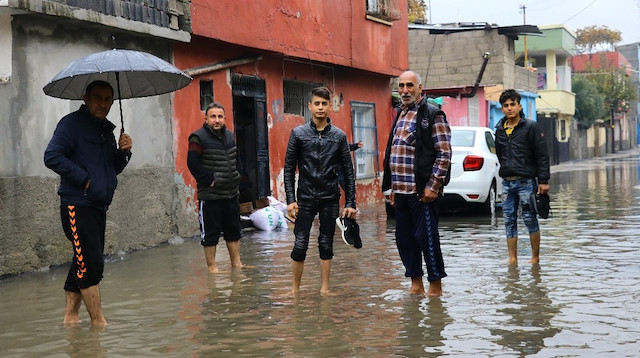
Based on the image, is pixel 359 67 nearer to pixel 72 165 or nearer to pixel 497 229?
pixel 497 229

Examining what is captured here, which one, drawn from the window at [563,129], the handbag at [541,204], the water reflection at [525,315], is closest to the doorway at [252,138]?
the handbag at [541,204]

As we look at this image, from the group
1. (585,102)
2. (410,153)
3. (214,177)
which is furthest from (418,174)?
(585,102)

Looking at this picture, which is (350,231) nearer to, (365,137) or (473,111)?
(365,137)

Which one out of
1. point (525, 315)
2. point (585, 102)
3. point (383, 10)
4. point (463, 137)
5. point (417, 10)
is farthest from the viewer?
point (585, 102)

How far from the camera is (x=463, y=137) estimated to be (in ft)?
52.6

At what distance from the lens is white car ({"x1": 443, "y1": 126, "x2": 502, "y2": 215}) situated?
1560 centimetres

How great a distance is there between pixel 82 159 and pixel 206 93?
8.08m

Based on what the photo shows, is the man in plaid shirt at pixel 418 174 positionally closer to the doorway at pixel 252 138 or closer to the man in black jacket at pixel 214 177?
the man in black jacket at pixel 214 177

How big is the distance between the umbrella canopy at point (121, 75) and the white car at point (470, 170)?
8405mm

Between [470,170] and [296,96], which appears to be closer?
[470,170]

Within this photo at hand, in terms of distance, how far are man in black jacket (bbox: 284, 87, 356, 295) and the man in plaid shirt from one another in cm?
43

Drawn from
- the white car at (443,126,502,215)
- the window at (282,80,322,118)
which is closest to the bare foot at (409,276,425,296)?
the white car at (443,126,502,215)

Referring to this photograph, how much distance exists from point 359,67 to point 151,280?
1124 cm

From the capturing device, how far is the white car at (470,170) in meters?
15.6
